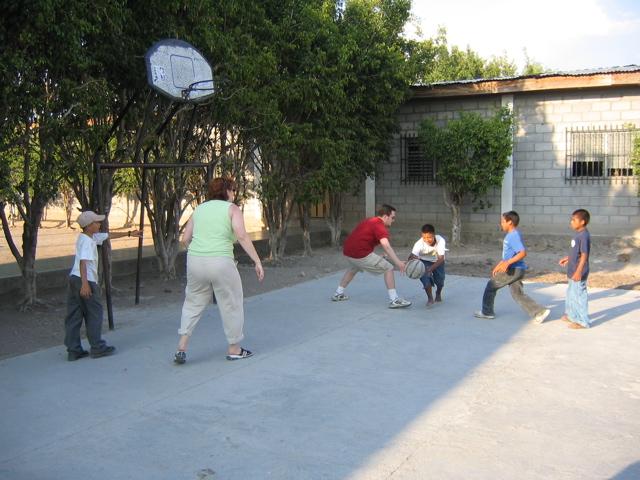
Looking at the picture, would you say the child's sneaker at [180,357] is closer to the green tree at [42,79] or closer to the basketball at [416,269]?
the green tree at [42,79]

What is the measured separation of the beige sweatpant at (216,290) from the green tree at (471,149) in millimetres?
9359

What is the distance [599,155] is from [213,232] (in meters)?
11.2

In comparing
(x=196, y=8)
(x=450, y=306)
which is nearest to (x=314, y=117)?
(x=196, y=8)

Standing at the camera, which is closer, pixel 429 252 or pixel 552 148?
pixel 429 252

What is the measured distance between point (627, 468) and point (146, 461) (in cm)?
293

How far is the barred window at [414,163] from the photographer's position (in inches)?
629

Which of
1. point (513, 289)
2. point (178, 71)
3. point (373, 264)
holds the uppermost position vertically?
point (178, 71)

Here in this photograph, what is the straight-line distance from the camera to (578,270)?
22.8ft

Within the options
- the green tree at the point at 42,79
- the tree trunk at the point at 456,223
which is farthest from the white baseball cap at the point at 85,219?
the tree trunk at the point at 456,223

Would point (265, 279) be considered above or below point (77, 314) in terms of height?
below

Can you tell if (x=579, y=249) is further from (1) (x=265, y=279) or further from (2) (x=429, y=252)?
(1) (x=265, y=279)

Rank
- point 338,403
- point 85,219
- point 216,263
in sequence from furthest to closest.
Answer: point 85,219, point 216,263, point 338,403

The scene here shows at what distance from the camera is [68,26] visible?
6562 millimetres

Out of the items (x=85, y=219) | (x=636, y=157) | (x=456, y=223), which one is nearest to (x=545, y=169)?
(x=636, y=157)
